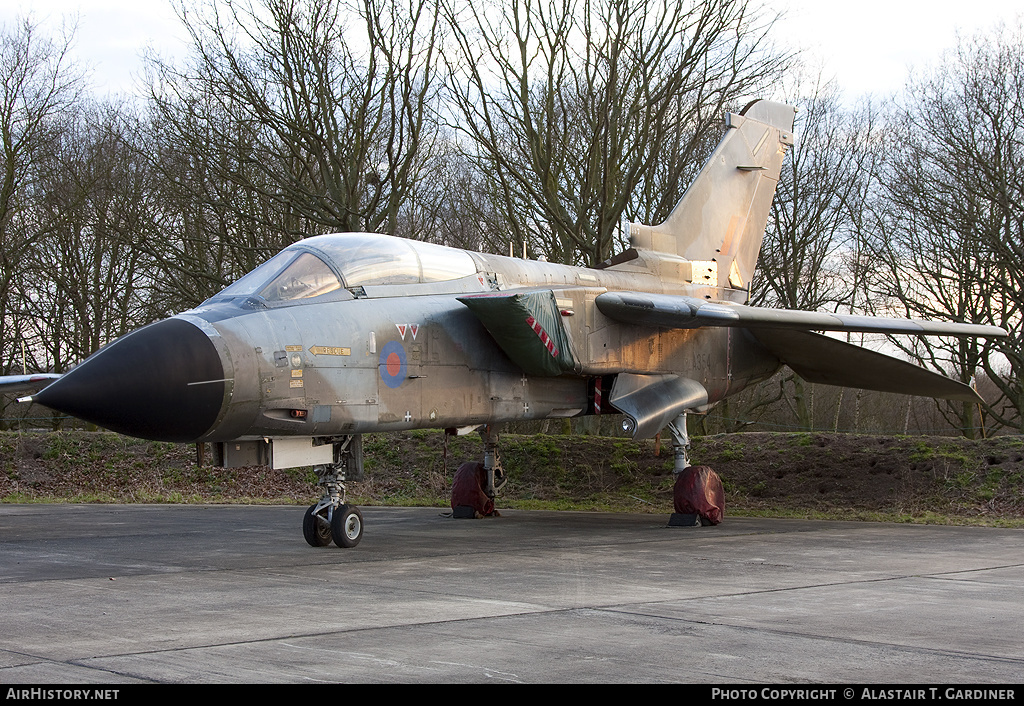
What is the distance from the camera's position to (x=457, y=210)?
33750mm

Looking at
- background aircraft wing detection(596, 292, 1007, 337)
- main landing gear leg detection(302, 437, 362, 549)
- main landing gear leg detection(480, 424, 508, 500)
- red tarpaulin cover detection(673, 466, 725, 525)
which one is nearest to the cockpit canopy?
main landing gear leg detection(302, 437, 362, 549)

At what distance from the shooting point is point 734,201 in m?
16.2

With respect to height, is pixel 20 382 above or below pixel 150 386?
above

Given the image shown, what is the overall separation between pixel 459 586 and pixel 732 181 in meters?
10.3

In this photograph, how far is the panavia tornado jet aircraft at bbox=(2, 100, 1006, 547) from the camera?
861 centimetres

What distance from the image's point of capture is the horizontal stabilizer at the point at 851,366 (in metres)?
14.5

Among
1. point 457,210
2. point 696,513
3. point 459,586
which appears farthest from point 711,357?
point 457,210

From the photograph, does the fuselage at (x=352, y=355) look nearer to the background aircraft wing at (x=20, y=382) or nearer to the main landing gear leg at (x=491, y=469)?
the main landing gear leg at (x=491, y=469)

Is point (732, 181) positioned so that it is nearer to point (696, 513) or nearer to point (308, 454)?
point (696, 513)

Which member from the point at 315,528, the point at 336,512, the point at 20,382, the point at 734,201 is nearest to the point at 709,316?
the point at 734,201

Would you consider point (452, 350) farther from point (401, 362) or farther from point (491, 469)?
point (491, 469)

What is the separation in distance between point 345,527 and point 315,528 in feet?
1.45

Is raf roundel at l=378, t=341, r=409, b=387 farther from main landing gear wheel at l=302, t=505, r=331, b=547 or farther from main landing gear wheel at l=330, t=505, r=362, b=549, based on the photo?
main landing gear wheel at l=302, t=505, r=331, b=547

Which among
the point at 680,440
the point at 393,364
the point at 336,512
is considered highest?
the point at 393,364
